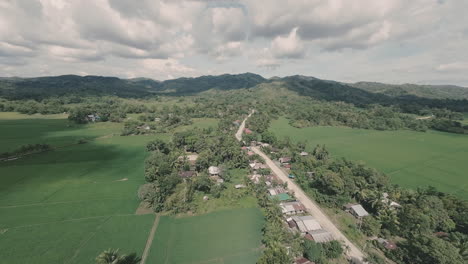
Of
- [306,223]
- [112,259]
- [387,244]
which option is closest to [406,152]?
[387,244]

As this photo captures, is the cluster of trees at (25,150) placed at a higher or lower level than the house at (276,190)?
higher

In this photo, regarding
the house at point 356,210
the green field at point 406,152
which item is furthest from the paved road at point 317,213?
the green field at point 406,152

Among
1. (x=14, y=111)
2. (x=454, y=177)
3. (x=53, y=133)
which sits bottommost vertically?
(x=454, y=177)

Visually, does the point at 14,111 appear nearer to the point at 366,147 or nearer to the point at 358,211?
the point at 358,211

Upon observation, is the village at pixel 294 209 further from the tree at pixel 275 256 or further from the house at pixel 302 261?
the tree at pixel 275 256

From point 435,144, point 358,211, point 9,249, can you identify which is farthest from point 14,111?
point 435,144
